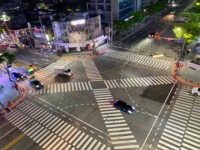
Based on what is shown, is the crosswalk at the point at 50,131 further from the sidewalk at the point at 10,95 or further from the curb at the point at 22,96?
the sidewalk at the point at 10,95

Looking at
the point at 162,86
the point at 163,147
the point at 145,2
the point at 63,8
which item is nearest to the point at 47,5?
the point at 63,8

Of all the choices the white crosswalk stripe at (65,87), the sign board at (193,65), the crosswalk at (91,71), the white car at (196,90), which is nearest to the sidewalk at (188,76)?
the sign board at (193,65)

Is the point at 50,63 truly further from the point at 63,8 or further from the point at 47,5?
the point at 47,5

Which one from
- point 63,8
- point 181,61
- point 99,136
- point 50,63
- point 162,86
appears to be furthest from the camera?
point 63,8

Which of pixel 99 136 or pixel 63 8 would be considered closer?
pixel 99 136

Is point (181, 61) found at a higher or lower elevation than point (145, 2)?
lower

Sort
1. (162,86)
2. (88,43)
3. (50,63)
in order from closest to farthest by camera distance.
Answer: (162,86) < (50,63) < (88,43)

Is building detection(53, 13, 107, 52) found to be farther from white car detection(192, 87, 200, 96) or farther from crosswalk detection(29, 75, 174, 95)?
white car detection(192, 87, 200, 96)

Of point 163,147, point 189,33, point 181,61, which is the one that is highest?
point 189,33
